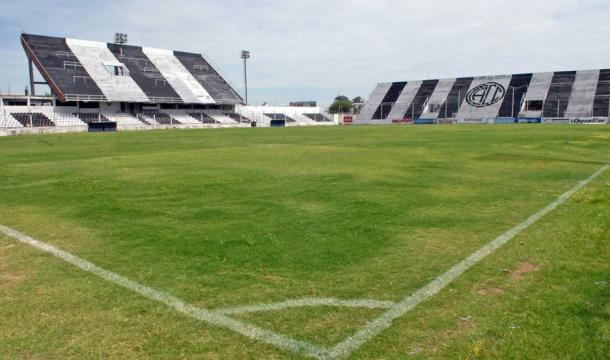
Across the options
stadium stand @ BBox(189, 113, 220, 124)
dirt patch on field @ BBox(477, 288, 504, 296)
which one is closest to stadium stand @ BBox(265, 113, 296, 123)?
stadium stand @ BBox(189, 113, 220, 124)

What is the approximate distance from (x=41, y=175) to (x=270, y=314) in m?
12.2

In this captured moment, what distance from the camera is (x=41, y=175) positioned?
13.8 m

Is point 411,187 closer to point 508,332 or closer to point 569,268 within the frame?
point 569,268

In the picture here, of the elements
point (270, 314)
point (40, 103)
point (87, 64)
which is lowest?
point (270, 314)

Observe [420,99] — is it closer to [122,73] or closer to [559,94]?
[559,94]

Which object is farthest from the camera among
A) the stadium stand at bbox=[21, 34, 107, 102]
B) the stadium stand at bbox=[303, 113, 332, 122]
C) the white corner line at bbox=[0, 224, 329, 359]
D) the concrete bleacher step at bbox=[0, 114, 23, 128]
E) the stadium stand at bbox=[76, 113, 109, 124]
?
the stadium stand at bbox=[303, 113, 332, 122]

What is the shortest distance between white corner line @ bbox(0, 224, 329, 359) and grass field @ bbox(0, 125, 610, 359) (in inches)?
3.1

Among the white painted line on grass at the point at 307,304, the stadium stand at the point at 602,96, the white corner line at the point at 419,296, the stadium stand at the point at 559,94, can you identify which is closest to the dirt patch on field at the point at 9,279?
the white painted line on grass at the point at 307,304

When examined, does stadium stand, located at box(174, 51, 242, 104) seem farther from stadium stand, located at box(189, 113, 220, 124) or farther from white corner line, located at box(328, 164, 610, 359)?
white corner line, located at box(328, 164, 610, 359)

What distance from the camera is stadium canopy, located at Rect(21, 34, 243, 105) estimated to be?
6531 centimetres

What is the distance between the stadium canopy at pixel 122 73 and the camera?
65.3 metres

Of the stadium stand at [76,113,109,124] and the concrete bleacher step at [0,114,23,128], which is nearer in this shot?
the concrete bleacher step at [0,114,23,128]

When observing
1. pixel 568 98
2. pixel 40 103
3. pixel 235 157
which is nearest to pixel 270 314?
pixel 235 157

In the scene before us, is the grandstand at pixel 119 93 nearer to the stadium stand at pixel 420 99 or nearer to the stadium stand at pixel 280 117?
the stadium stand at pixel 280 117
